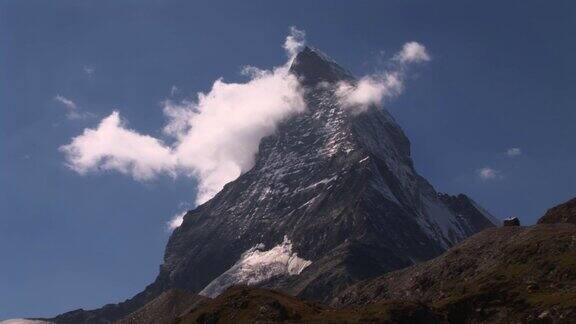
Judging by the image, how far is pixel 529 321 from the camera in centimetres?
19912

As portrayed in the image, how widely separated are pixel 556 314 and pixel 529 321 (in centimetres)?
781

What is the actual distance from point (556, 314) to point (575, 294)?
8838 mm

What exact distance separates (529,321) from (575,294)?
11.9m

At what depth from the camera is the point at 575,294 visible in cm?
19862

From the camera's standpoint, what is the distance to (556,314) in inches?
7603
